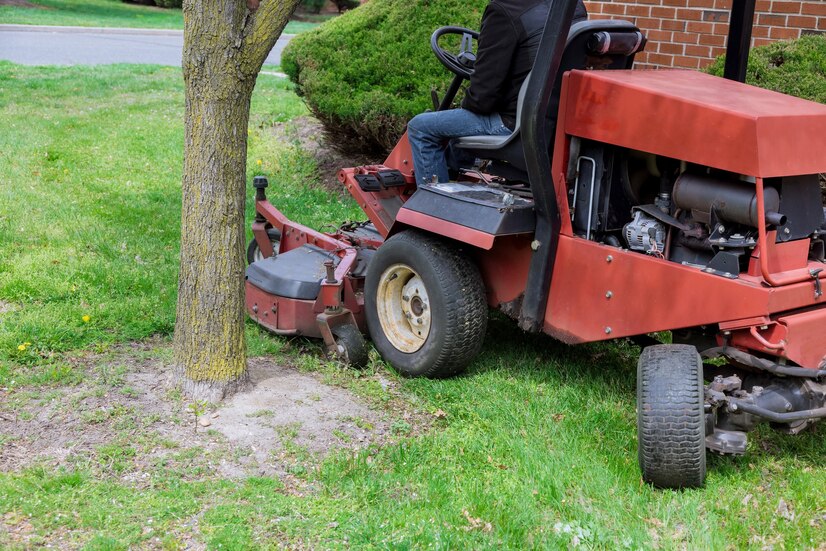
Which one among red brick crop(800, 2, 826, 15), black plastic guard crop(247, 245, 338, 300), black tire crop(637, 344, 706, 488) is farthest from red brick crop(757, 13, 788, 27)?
black tire crop(637, 344, 706, 488)

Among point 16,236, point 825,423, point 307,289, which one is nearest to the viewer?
point 825,423

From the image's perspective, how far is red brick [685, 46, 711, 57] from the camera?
6.95m

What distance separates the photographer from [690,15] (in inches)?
275

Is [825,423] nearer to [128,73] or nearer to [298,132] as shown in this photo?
[298,132]

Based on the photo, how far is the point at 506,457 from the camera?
3857mm

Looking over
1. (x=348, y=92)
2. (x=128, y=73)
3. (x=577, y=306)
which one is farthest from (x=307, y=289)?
(x=128, y=73)

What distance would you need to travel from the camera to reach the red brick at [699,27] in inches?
272

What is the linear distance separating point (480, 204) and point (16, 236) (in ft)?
11.9

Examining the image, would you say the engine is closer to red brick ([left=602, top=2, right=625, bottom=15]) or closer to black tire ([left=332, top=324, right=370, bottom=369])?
black tire ([left=332, top=324, right=370, bottom=369])

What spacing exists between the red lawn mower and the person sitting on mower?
5.4 inches

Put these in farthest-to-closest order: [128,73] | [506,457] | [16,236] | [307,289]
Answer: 1. [128,73]
2. [16,236]
3. [307,289]
4. [506,457]

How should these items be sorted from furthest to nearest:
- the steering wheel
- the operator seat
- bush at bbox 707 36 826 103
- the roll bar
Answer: bush at bbox 707 36 826 103
the steering wheel
the operator seat
the roll bar

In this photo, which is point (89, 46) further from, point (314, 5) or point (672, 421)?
point (672, 421)

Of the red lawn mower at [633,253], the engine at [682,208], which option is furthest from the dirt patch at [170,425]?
the engine at [682,208]
